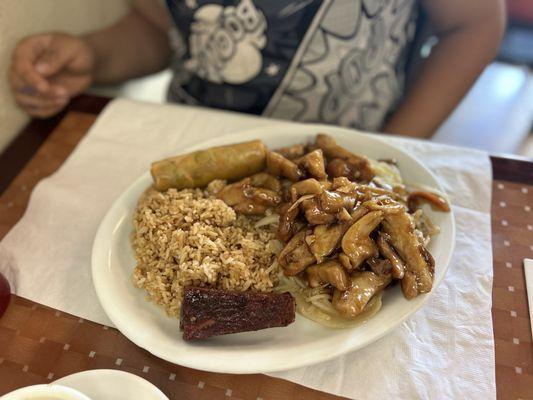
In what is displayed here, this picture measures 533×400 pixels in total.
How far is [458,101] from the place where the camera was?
6.64 ft

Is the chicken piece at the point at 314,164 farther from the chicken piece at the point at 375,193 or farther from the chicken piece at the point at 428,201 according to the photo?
the chicken piece at the point at 428,201

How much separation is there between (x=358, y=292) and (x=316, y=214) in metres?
0.22

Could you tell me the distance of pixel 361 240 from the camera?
3.88ft

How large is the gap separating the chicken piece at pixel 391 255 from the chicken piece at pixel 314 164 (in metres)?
0.25

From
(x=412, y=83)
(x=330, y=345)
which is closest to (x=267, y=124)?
(x=412, y=83)

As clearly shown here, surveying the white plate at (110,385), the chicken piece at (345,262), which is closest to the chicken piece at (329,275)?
the chicken piece at (345,262)

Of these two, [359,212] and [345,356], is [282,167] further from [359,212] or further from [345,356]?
[345,356]

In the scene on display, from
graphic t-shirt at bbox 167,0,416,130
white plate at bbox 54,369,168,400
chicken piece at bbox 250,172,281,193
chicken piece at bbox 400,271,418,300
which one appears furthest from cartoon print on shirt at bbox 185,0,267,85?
white plate at bbox 54,369,168,400

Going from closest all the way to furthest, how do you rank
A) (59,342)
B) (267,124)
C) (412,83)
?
1. (59,342)
2. (267,124)
3. (412,83)

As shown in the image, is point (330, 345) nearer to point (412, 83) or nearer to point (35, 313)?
point (35, 313)

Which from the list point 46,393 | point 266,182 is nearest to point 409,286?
point 266,182

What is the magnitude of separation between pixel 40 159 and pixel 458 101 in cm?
172

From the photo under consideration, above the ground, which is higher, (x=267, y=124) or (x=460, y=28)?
(x=460, y=28)

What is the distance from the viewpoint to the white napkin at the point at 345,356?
112 centimetres
